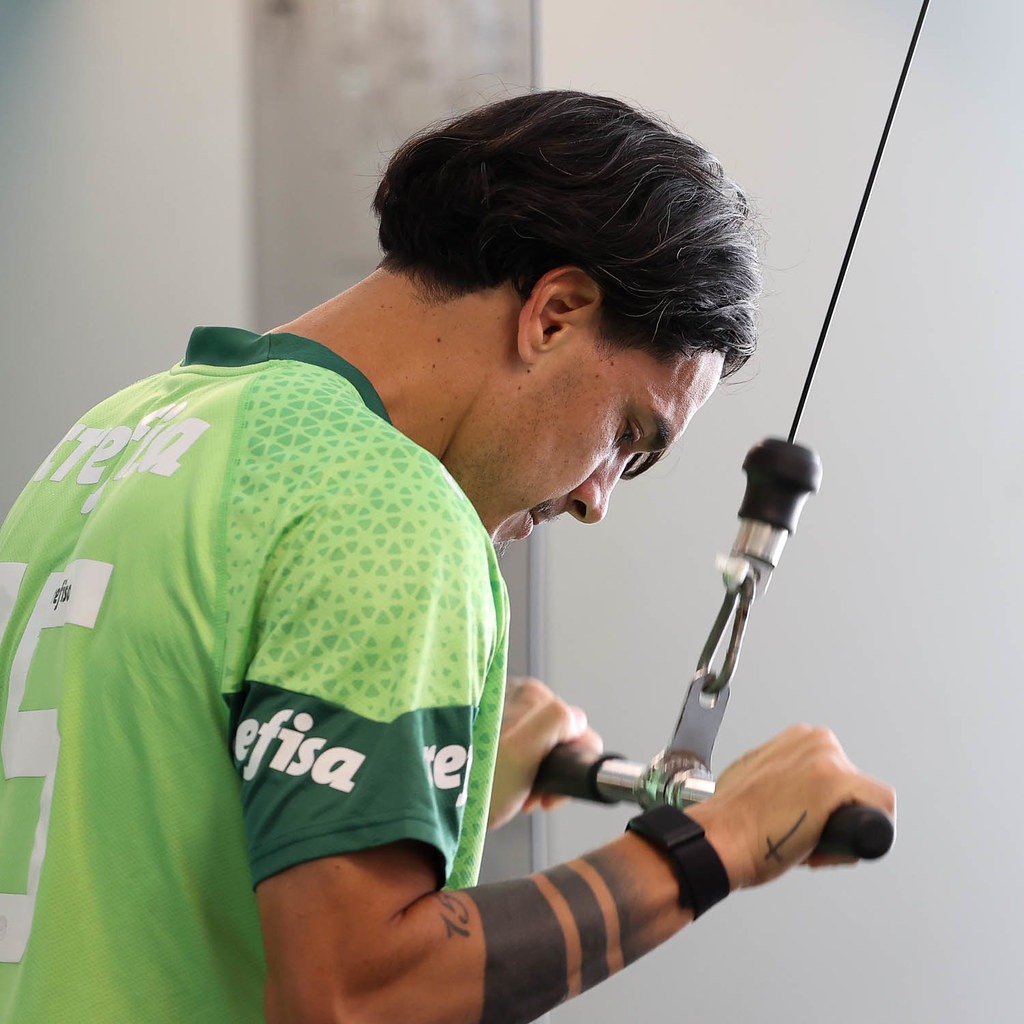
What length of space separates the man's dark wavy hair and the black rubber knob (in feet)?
0.35

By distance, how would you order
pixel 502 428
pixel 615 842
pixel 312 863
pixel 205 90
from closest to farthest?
1. pixel 312 863
2. pixel 615 842
3. pixel 502 428
4. pixel 205 90

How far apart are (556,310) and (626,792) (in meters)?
0.37

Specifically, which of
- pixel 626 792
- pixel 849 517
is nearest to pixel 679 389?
pixel 626 792

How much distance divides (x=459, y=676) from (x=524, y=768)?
1.87 feet

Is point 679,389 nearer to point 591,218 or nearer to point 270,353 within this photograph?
point 591,218

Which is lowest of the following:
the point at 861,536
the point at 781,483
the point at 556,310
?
the point at 861,536

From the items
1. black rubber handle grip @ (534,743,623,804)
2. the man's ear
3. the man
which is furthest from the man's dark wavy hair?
black rubber handle grip @ (534,743,623,804)

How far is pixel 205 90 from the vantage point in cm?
192

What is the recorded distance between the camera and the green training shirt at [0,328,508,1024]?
595 millimetres

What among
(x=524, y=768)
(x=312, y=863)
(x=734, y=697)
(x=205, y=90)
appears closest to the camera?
(x=312, y=863)

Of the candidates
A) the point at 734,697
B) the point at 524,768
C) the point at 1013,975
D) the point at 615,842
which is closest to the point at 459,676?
the point at 615,842

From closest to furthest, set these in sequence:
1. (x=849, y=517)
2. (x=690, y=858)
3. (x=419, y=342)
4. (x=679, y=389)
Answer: (x=690, y=858), (x=419, y=342), (x=679, y=389), (x=849, y=517)

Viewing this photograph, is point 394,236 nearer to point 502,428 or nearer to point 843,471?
point 502,428

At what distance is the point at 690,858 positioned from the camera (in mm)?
695
